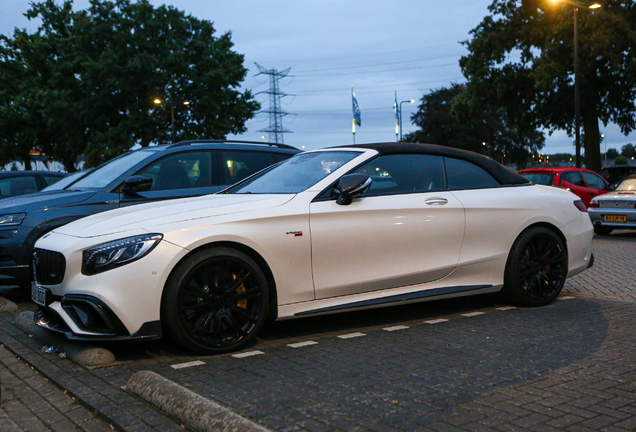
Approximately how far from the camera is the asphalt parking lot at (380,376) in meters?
3.39

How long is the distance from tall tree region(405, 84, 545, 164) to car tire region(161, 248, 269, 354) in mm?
66778

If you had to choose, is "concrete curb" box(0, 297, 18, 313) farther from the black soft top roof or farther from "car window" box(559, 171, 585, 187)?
"car window" box(559, 171, 585, 187)

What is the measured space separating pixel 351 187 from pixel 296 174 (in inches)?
30.7

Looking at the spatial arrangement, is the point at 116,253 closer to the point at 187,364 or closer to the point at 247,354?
the point at 187,364

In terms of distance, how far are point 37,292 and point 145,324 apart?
115 cm

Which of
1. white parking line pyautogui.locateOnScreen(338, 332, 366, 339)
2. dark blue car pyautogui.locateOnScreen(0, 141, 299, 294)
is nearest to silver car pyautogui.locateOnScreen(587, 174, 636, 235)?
dark blue car pyautogui.locateOnScreen(0, 141, 299, 294)

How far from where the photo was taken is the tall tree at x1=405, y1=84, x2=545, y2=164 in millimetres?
70938

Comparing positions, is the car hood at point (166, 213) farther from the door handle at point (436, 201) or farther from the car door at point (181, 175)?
the car door at point (181, 175)

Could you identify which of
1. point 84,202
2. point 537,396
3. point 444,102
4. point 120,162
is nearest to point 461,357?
point 537,396

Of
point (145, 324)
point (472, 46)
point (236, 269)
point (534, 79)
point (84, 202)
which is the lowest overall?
point (145, 324)

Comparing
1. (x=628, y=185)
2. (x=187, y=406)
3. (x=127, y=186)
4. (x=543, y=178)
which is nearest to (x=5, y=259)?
(x=127, y=186)

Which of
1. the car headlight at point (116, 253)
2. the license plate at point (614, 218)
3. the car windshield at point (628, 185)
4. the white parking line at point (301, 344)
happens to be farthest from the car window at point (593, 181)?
the car headlight at point (116, 253)

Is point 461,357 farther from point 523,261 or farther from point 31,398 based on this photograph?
point 31,398

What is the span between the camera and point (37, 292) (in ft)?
16.4
